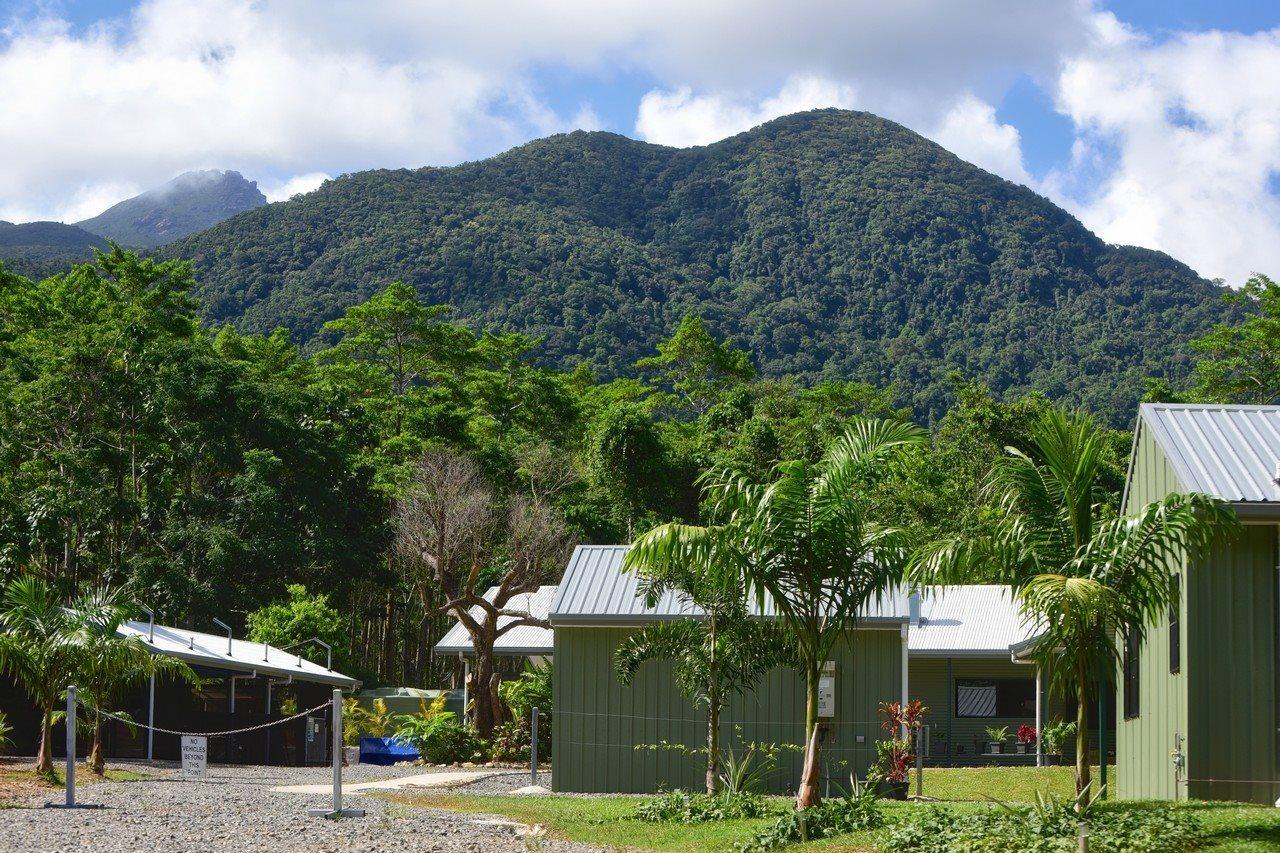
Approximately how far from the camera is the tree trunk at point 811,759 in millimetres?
14031

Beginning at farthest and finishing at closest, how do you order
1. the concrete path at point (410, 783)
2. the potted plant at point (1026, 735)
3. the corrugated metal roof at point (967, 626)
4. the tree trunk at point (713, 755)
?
the corrugated metal roof at point (967, 626), the potted plant at point (1026, 735), the concrete path at point (410, 783), the tree trunk at point (713, 755)

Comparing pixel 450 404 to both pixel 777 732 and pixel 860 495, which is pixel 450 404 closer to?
pixel 777 732

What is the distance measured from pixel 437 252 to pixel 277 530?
185 ft

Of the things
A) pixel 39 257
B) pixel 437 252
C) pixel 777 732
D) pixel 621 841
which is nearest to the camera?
pixel 621 841

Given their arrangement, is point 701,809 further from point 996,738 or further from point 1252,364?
point 1252,364

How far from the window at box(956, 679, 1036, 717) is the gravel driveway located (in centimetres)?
1580

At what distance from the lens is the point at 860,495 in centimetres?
1504

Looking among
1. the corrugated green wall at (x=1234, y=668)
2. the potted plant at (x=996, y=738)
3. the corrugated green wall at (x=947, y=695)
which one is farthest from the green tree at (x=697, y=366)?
the corrugated green wall at (x=1234, y=668)

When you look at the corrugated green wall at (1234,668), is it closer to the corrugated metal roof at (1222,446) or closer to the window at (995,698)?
the corrugated metal roof at (1222,446)

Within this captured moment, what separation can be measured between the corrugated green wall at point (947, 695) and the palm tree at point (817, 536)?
15.3 m

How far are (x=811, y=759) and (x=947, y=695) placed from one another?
16.2 metres

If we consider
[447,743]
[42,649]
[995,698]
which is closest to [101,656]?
[42,649]

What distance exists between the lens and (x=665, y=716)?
71.5 feet

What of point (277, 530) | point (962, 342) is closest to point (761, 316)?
point (962, 342)
